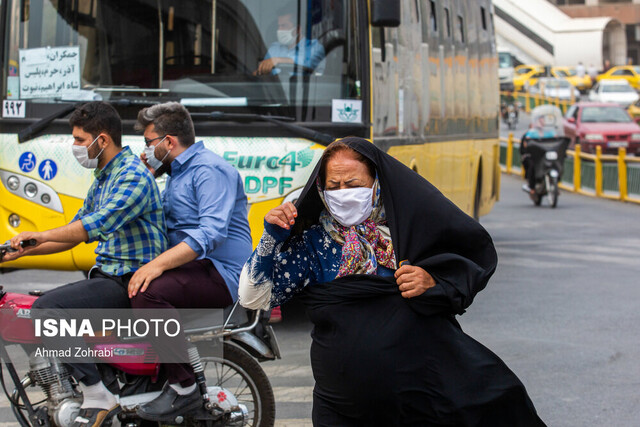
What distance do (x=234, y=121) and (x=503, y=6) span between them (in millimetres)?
67401

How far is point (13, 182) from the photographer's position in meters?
8.31

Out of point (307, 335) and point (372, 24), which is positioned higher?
point (372, 24)

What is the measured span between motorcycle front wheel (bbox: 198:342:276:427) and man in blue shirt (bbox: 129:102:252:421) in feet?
0.70

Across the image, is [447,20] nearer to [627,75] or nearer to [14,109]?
[14,109]

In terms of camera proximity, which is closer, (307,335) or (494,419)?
(494,419)

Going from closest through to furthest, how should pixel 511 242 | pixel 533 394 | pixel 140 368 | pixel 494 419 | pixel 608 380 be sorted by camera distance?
pixel 494 419
pixel 140 368
pixel 533 394
pixel 608 380
pixel 511 242

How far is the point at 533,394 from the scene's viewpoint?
6.46 m

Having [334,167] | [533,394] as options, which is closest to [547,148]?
[533,394]

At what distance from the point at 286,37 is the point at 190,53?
29.8 inches

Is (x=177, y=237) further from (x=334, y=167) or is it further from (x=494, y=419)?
(x=494, y=419)

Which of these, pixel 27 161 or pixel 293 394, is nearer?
pixel 293 394

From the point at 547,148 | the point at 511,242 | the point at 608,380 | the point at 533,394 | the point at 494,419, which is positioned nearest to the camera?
the point at 494,419

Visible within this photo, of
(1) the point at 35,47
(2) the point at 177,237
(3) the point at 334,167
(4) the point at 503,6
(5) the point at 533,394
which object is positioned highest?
(4) the point at 503,6

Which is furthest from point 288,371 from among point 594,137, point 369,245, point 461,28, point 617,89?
point 617,89
